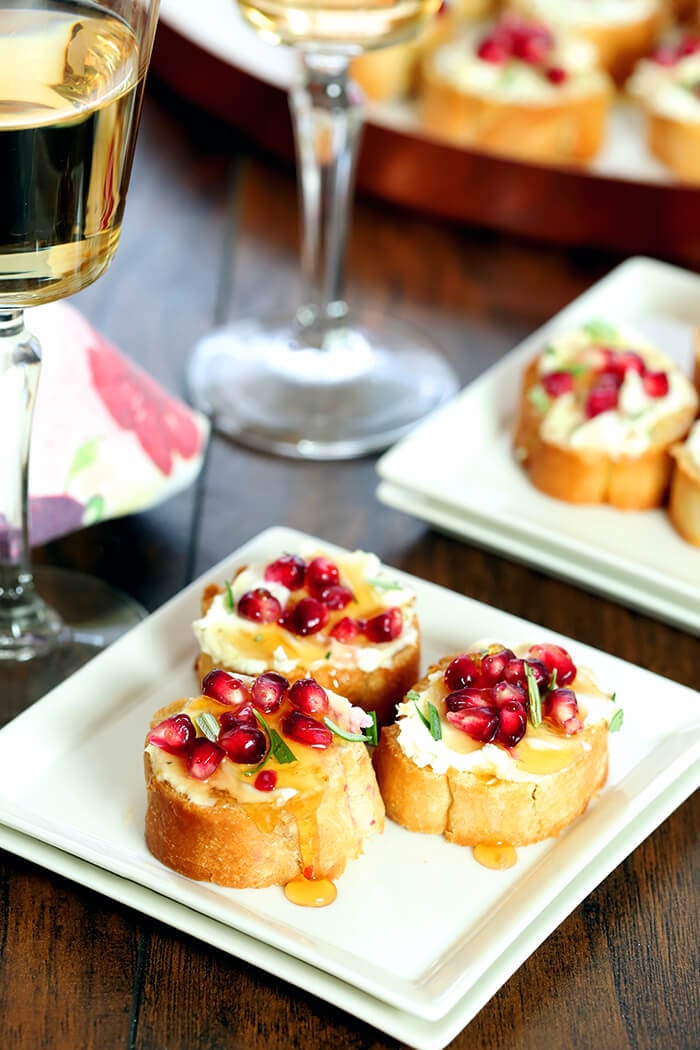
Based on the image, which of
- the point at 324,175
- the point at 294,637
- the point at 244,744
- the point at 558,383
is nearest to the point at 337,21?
the point at 324,175

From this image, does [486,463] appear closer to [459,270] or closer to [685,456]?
[685,456]

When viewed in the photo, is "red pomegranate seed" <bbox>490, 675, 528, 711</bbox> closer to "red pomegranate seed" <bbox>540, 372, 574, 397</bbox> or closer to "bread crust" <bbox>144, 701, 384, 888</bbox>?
"bread crust" <bbox>144, 701, 384, 888</bbox>

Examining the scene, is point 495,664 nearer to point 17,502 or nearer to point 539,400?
point 17,502

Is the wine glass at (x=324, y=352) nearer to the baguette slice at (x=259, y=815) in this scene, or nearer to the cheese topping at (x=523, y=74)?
the cheese topping at (x=523, y=74)

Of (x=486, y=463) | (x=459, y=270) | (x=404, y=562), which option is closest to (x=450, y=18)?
(x=459, y=270)

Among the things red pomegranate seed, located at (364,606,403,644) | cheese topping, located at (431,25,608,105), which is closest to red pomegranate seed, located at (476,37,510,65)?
cheese topping, located at (431,25,608,105)

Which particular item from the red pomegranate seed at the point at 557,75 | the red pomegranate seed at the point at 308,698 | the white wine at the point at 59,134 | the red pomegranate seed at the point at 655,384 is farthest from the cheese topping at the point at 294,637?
the red pomegranate seed at the point at 557,75
